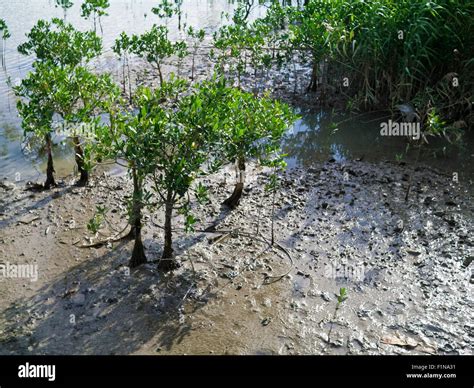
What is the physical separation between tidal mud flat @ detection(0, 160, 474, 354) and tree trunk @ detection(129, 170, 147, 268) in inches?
5.2

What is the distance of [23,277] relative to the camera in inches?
235

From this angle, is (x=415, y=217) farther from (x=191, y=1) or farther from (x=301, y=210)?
(x=191, y=1)

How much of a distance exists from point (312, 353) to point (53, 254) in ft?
11.4

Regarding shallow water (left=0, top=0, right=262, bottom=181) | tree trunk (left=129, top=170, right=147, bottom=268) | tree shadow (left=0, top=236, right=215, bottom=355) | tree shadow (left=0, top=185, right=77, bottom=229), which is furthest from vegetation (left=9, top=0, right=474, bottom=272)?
shallow water (left=0, top=0, right=262, bottom=181)

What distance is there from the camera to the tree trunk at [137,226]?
18.5ft

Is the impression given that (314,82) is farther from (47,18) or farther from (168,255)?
(47,18)

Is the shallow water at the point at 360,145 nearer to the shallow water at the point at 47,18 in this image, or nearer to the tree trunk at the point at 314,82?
the tree trunk at the point at 314,82

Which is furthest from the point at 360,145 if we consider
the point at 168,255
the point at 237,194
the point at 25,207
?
the point at 25,207

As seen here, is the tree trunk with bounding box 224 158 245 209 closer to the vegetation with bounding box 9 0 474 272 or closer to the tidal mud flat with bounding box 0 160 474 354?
the vegetation with bounding box 9 0 474 272

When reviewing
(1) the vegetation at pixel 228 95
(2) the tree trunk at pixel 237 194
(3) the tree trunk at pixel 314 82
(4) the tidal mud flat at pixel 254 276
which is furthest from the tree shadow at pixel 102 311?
(3) the tree trunk at pixel 314 82

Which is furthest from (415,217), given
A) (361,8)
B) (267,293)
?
(361,8)

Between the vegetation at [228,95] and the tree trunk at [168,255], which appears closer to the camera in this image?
the vegetation at [228,95]

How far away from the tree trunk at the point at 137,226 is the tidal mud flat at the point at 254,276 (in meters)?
0.13

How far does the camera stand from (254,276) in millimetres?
6074
